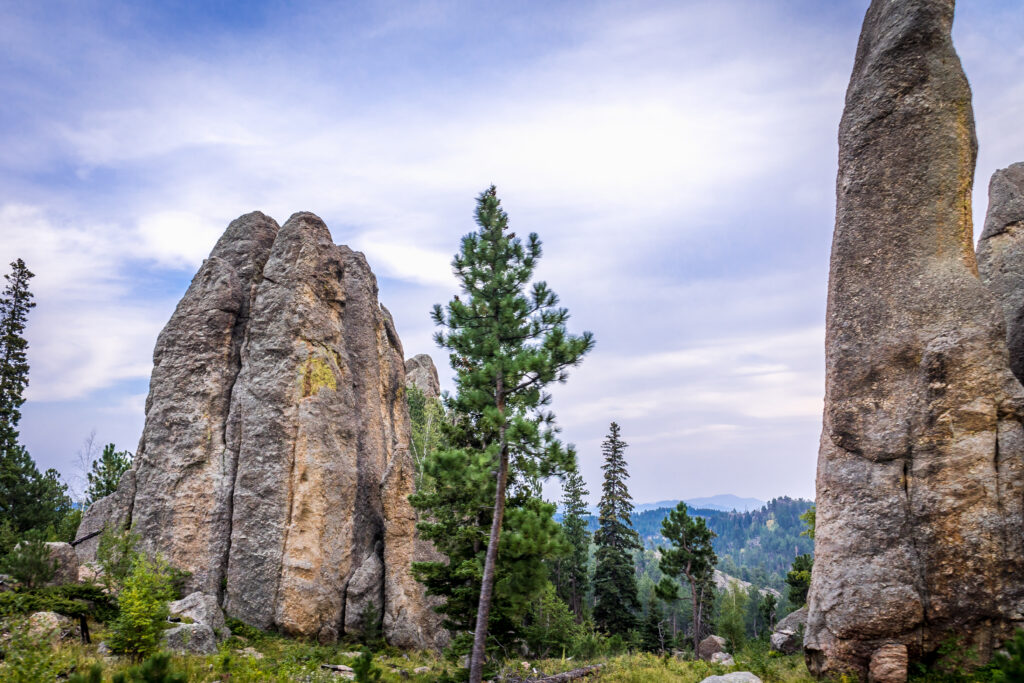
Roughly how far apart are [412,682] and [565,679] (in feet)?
14.1

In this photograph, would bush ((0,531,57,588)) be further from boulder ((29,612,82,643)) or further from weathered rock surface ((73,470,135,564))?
weathered rock surface ((73,470,135,564))

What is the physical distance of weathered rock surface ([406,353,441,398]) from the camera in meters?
56.9

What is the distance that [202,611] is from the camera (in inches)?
725

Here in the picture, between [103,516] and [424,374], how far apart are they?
119 feet

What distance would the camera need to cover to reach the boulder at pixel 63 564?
55.8 ft

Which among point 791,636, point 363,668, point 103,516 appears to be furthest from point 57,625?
point 791,636

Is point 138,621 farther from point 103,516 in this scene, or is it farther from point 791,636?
point 791,636

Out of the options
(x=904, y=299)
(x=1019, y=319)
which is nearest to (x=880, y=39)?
(x=904, y=299)

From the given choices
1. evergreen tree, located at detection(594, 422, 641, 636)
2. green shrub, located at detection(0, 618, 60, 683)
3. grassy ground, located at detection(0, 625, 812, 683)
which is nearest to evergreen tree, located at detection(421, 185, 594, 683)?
grassy ground, located at detection(0, 625, 812, 683)

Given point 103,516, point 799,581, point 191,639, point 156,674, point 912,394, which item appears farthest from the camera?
point 799,581

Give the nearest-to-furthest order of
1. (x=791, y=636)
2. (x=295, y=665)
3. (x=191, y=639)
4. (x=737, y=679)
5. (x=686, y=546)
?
(x=737, y=679) < (x=295, y=665) < (x=191, y=639) < (x=791, y=636) < (x=686, y=546)

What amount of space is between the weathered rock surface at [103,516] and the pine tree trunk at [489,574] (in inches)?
622

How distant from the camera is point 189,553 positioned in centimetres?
2156

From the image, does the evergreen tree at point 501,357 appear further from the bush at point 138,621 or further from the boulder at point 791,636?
the boulder at point 791,636
